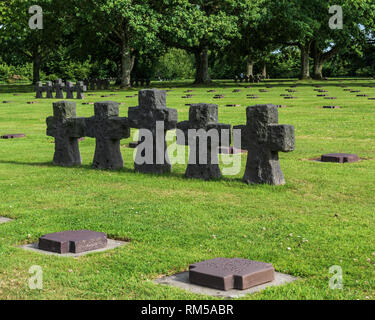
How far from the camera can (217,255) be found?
285 inches

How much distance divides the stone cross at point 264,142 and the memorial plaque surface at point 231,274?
175 inches

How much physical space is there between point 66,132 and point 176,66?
275 ft

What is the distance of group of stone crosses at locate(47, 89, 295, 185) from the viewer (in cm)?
1091

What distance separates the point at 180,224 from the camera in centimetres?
861

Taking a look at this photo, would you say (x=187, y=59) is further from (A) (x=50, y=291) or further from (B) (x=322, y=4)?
(A) (x=50, y=291)

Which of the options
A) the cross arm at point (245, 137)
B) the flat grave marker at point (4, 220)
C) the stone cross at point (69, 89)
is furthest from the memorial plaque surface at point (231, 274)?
the stone cross at point (69, 89)

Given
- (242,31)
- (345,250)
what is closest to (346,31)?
(242,31)

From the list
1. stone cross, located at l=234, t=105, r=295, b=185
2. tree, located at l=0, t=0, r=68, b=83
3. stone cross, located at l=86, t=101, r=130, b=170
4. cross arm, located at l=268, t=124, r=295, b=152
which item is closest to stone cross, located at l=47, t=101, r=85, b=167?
stone cross, located at l=86, t=101, r=130, b=170

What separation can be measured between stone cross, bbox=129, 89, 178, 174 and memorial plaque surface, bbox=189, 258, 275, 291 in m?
5.90

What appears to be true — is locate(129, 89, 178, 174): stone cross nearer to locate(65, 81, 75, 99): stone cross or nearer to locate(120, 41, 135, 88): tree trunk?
locate(65, 81, 75, 99): stone cross

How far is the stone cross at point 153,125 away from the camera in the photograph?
40.0 ft

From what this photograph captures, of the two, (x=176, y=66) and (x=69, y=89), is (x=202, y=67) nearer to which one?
(x=69, y=89)

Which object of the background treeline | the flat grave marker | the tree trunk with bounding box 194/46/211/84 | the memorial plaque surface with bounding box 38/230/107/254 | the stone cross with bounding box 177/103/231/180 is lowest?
the flat grave marker

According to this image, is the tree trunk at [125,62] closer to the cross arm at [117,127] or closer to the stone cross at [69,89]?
the stone cross at [69,89]
